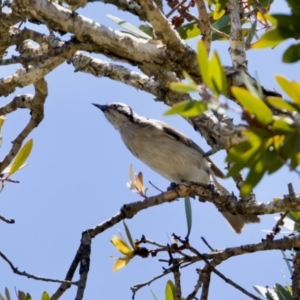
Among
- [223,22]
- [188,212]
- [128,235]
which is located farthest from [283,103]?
[223,22]

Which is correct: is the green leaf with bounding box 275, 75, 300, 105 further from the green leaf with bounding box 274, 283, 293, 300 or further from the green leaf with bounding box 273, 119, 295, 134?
the green leaf with bounding box 274, 283, 293, 300

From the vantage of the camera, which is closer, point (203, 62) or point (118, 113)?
point (203, 62)

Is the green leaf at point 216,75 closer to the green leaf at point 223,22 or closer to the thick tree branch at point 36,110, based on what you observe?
the thick tree branch at point 36,110

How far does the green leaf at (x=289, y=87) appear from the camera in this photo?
122 centimetres

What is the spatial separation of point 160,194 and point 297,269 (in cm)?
78

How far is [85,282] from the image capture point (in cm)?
252

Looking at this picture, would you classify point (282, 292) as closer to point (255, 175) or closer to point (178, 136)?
point (255, 175)

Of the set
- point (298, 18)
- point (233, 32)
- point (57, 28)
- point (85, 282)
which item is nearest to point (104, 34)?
point (57, 28)

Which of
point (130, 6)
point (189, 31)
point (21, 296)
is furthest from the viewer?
point (189, 31)

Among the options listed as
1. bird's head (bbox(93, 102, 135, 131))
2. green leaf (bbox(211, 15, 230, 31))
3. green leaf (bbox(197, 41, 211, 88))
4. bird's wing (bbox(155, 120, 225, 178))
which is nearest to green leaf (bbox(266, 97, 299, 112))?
green leaf (bbox(197, 41, 211, 88))

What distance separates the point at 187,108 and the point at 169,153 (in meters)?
4.39

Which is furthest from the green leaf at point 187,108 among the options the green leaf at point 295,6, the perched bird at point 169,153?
the perched bird at point 169,153

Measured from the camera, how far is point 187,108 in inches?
49.8

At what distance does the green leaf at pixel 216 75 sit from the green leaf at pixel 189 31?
2.86 metres
